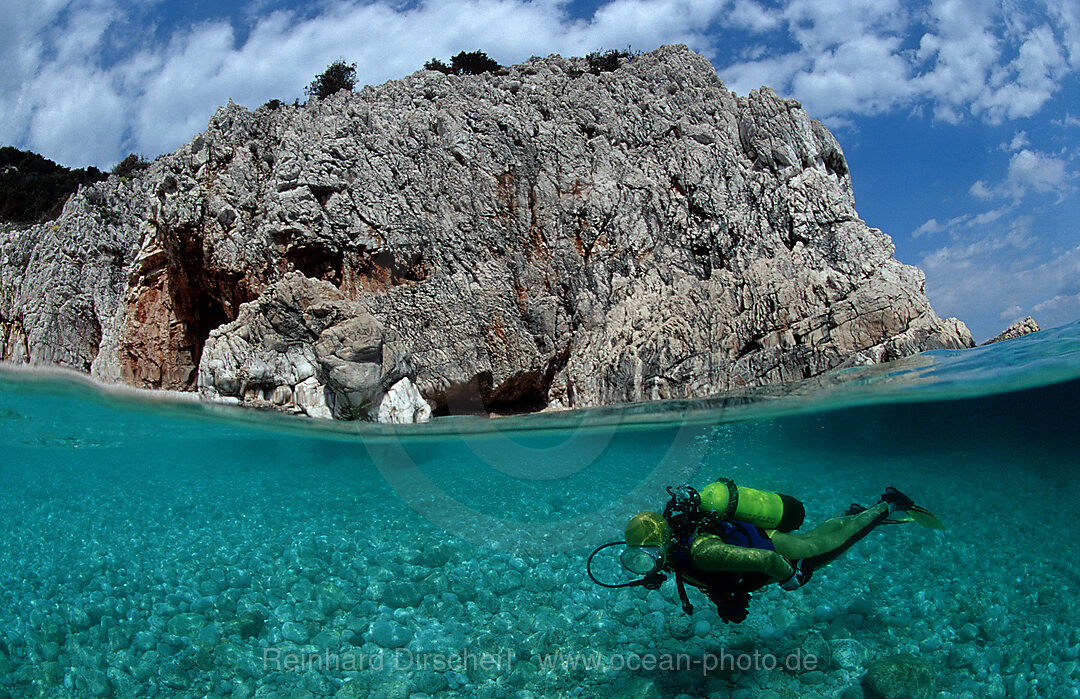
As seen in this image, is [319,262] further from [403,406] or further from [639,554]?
[639,554]

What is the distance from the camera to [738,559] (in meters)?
3.93

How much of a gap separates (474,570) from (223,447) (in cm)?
1164

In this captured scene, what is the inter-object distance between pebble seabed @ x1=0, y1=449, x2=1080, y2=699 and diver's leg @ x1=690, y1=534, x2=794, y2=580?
159 cm

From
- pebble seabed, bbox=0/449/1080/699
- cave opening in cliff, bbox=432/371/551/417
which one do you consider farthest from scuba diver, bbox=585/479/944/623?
cave opening in cliff, bbox=432/371/551/417

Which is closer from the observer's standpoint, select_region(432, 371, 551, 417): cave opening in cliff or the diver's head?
the diver's head

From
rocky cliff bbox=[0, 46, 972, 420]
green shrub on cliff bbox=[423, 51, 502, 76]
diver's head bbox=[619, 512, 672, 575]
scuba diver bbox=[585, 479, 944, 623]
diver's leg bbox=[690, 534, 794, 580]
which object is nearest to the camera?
diver's leg bbox=[690, 534, 794, 580]

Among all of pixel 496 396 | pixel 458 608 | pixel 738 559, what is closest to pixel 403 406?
pixel 496 396

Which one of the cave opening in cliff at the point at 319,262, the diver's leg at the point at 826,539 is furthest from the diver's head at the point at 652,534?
the cave opening in cliff at the point at 319,262

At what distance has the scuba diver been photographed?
402 centimetres

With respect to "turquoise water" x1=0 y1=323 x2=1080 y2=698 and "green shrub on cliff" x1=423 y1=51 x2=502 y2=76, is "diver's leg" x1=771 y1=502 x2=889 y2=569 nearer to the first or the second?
"turquoise water" x1=0 y1=323 x2=1080 y2=698

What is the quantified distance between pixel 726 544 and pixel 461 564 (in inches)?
177

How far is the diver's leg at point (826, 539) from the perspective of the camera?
4680 millimetres

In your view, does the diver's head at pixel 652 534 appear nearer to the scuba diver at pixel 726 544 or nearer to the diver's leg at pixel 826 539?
the scuba diver at pixel 726 544

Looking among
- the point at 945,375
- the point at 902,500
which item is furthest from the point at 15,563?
the point at 945,375
